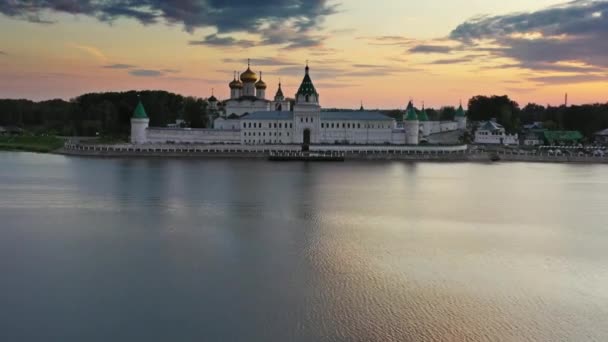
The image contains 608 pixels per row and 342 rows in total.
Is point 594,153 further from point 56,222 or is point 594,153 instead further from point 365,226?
→ point 56,222

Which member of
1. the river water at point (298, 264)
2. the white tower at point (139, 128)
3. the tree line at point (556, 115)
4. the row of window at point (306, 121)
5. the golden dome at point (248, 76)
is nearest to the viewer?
the river water at point (298, 264)

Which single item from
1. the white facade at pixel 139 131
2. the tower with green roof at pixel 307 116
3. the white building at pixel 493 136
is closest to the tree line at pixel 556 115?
the white building at pixel 493 136

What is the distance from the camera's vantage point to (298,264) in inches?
367

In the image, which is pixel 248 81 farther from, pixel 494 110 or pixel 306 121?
pixel 494 110

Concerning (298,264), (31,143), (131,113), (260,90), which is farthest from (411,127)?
(298,264)

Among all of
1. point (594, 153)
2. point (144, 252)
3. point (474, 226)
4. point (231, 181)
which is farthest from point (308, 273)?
point (594, 153)

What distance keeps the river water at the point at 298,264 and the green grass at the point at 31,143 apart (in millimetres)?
21726

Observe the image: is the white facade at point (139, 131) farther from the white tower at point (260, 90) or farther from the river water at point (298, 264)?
the river water at point (298, 264)

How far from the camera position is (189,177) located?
22.0 metres

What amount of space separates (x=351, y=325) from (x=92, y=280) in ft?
12.6

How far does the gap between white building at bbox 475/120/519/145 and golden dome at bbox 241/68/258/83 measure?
54.9 ft

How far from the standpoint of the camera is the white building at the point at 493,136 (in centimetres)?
4306

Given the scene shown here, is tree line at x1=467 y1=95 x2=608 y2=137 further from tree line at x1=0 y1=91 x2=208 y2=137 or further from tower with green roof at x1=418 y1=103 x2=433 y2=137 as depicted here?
tree line at x1=0 y1=91 x2=208 y2=137

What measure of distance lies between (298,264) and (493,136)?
3670 cm
